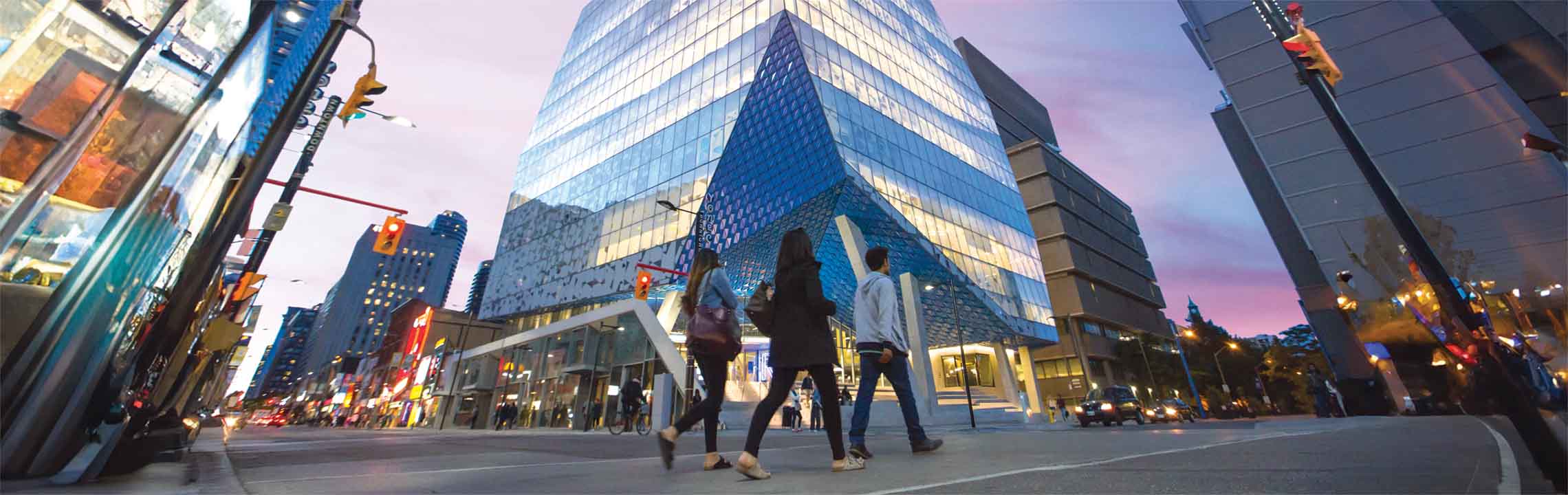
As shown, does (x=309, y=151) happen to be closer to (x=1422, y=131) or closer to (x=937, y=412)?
(x=937, y=412)

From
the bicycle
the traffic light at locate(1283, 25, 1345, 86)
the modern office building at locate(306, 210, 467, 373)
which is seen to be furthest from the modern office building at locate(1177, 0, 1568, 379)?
the modern office building at locate(306, 210, 467, 373)

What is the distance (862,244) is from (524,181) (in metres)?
30.5

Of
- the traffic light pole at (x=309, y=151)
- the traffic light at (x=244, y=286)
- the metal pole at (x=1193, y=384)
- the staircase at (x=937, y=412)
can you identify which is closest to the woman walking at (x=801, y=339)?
the traffic light pole at (x=309, y=151)

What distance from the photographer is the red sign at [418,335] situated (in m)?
51.8

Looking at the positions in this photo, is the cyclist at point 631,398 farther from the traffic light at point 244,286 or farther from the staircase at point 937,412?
the traffic light at point 244,286

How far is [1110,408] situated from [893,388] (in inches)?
696

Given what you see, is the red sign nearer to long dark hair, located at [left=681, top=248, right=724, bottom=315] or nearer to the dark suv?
the dark suv

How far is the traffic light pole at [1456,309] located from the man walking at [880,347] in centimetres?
269

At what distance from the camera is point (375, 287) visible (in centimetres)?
13962

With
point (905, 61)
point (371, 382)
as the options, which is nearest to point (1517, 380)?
point (905, 61)

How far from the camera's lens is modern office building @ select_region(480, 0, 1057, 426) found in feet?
81.2

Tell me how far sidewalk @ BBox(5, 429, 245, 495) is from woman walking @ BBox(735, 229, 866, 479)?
2.65 m

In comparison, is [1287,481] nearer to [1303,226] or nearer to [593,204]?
[593,204]

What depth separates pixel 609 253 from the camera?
30766 mm
